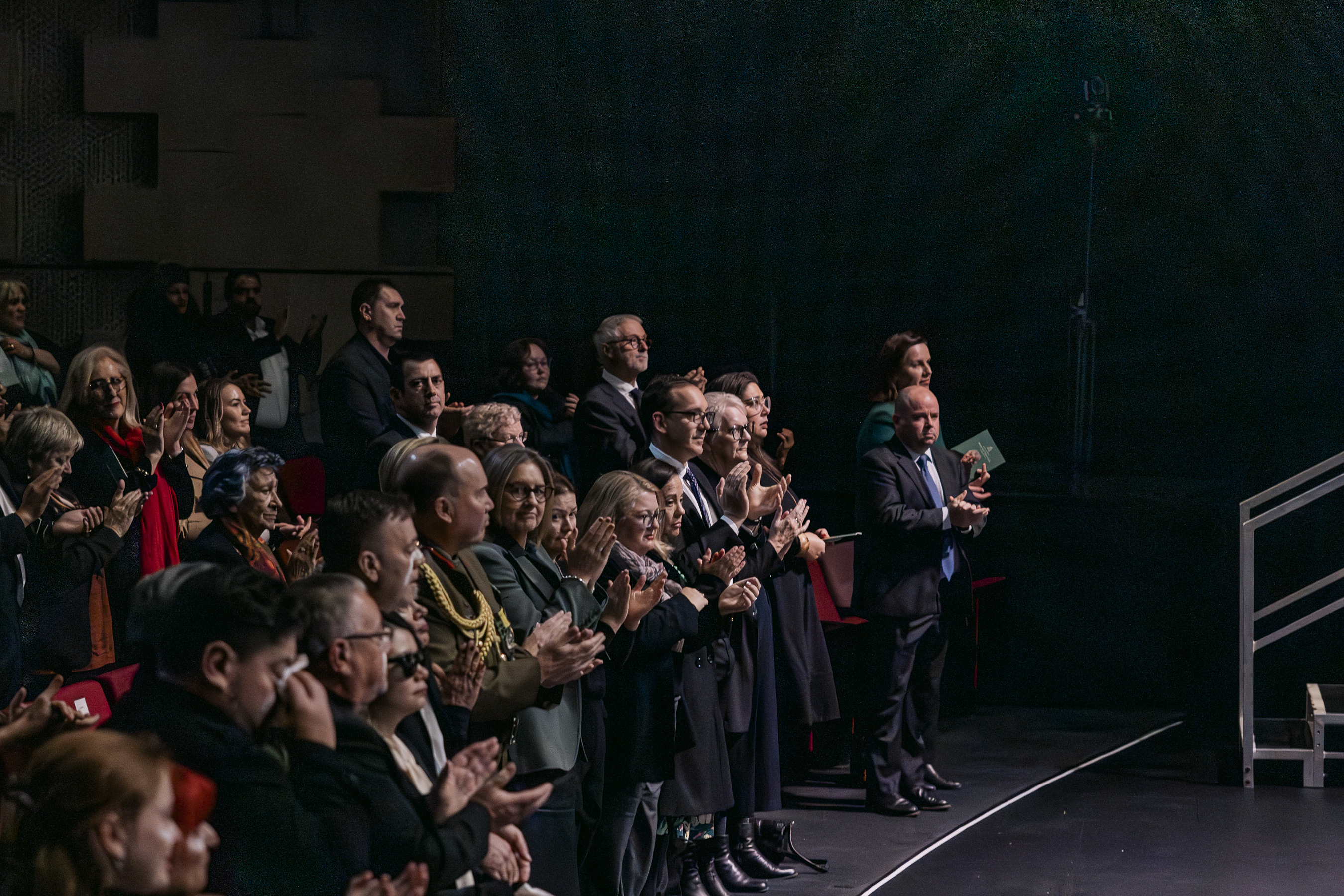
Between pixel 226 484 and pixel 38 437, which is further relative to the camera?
pixel 38 437

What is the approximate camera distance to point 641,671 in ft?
11.5

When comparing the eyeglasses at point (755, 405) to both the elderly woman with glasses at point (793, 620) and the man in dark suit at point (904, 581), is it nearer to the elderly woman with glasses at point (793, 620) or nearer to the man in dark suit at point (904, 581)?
the elderly woman with glasses at point (793, 620)

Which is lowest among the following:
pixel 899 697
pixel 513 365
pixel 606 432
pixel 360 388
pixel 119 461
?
pixel 899 697

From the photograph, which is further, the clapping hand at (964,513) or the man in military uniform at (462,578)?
the clapping hand at (964,513)

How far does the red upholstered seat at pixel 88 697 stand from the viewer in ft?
9.20

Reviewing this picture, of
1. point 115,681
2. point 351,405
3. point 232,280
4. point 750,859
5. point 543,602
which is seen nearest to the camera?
point 115,681

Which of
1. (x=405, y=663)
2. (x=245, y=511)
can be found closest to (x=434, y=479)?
(x=405, y=663)

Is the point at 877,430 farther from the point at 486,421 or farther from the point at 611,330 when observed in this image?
the point at 486,421

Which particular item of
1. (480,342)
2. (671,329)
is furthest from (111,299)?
(671,329)

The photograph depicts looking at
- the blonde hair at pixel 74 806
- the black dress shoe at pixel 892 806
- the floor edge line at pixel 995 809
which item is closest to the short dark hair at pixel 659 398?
the floor edge line at pixel 995 809

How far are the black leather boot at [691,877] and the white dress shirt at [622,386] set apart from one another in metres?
1.37

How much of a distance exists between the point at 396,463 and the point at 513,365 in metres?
2.66

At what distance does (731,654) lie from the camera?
395 centimetres

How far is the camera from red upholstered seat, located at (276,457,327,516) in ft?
15.3
